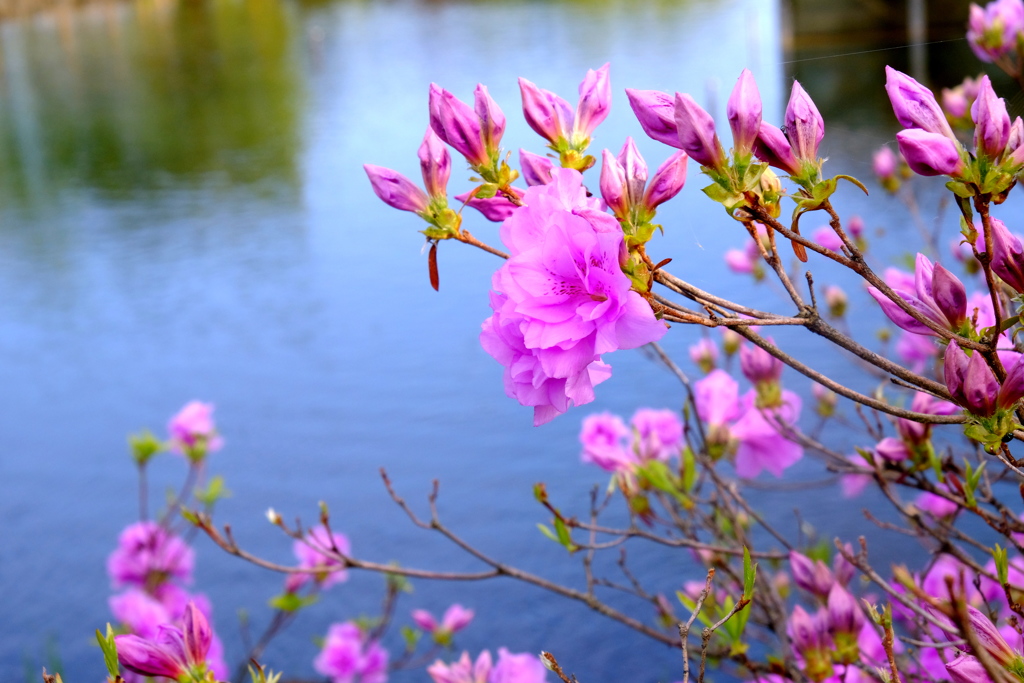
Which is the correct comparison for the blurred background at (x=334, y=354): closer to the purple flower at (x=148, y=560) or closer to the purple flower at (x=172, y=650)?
the purple flower at (x=148, y=560)

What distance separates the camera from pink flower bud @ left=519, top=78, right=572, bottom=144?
695mm

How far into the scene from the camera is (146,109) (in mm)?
8133

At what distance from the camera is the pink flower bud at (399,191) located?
0.71 meters

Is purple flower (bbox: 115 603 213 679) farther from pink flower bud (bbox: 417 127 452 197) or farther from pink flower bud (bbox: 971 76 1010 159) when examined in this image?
pink flower bud (bbox: 971 76 1010 159)

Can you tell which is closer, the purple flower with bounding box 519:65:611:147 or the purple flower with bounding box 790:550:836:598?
the purple flower with bounding box 519:65:611:147

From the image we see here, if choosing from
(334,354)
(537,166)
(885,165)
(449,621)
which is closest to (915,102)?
(537,166)

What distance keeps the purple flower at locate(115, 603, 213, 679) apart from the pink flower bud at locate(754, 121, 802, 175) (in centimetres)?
54

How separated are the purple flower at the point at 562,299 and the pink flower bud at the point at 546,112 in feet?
0.55

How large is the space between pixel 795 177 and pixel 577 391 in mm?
207

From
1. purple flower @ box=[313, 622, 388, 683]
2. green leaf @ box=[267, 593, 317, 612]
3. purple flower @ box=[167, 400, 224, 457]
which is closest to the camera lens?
green leaf @ box=[267, 593, 317, 612]

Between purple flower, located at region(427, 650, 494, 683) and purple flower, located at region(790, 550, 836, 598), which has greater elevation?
purple flower, located at region(790, 550, 836, 598)

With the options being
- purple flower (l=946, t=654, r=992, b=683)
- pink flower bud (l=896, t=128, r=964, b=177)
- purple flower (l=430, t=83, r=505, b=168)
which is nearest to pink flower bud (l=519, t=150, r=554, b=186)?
purple flower (l=430, t=83, r=505, b=168)

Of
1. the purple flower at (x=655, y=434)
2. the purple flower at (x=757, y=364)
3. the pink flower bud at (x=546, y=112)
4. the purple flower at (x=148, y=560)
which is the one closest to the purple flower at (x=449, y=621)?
the purple flower at (x=148, y=560)

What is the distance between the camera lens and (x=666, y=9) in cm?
1005
